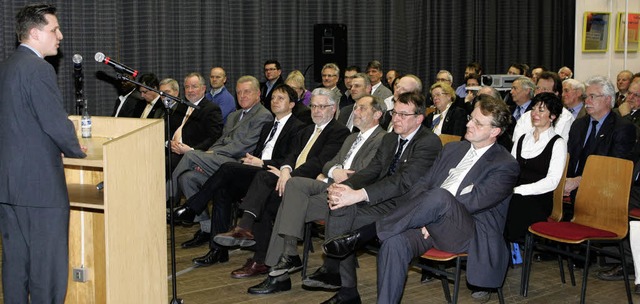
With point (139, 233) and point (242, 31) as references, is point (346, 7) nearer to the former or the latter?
point (242, 31)

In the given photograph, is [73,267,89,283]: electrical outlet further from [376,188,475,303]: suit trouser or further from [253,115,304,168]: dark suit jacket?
[253,115,304,168]: dark suit jacket

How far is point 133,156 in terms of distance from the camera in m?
3.37

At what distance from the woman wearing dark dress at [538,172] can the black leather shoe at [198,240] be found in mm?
2350

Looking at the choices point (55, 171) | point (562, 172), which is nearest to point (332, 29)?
point (562, 172)

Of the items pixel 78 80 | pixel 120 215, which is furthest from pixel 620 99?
pixel 120 215

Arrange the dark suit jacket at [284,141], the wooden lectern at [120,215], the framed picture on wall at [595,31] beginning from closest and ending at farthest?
1. the wooden lectern at [120,215]
2. the dark suit jacket at [284,141]
3. the framed picture on wall at [595,31]

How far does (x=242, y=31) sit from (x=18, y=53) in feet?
18.6

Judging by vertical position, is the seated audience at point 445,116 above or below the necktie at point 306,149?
above

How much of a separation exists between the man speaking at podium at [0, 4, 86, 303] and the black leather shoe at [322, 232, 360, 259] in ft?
4.46

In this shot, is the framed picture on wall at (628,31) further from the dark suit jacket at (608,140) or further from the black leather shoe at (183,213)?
the black leather shoe at (183,213)

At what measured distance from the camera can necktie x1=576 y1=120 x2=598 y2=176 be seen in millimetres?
5102

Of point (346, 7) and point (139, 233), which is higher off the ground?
point (346, 7)

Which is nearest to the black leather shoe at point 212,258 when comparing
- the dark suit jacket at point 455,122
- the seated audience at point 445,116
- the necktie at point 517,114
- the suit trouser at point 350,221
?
the suit trouser at point 350,221

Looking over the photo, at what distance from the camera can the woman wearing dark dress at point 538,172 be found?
4559 millimetres
